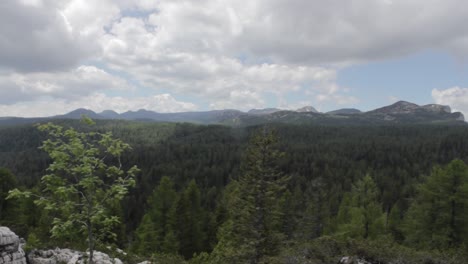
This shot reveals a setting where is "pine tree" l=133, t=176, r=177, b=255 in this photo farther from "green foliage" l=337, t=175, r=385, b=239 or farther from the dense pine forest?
"green foliage" l=337, t=175, r=385, b=239

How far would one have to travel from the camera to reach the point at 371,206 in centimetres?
3578

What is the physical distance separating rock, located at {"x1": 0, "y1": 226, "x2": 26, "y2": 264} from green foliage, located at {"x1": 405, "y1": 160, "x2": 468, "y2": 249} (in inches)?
1081

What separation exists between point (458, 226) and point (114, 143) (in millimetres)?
26998

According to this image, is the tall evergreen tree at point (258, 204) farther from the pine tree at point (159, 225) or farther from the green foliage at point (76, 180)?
the pine tree at point (159, 225)

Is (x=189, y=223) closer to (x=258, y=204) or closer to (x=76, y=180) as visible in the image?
(x=258, y=204)

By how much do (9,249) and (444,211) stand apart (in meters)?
29.0

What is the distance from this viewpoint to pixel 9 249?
13773 mm

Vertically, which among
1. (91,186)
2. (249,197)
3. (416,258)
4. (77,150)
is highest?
(77,150)

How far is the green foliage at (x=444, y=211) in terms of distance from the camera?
944 inches

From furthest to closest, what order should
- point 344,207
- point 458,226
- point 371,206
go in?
point 344,207 < point 371,206 < point 458,226

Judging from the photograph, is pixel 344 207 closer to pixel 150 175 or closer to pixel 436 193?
pixel 436 193

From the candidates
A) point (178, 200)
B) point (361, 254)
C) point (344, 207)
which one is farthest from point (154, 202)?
point (361, 254)

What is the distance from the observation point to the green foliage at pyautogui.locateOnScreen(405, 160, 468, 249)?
23969mm

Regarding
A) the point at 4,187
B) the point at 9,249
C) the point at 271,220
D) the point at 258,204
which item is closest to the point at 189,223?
the point at 4,187
